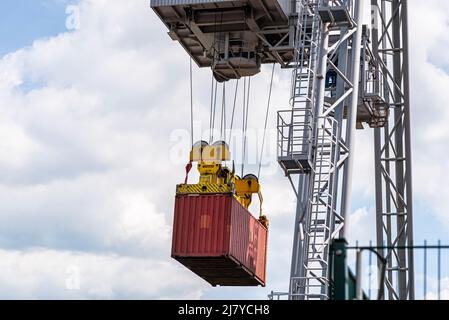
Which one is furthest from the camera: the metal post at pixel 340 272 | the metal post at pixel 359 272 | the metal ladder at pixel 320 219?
the metal ladder at pixel 320 219

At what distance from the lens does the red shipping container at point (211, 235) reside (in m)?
37.2

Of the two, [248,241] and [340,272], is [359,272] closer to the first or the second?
[340,272]

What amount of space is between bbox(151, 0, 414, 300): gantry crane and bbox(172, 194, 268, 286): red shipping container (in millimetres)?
2794

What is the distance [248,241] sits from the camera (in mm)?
39375

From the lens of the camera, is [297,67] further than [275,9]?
No

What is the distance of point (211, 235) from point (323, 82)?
23.7 feet

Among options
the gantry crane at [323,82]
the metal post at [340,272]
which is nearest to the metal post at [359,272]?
the metal post at [340,272]

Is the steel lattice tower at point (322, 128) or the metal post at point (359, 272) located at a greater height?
the steel lattice tower at point (322, 128)

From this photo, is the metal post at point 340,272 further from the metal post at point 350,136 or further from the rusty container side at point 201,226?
the rusty container side at point 201,226

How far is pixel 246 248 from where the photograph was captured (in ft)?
128

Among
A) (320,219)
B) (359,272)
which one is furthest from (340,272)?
(320,219)

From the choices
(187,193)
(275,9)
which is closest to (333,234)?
(187,193)

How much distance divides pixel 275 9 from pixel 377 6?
4976 mm

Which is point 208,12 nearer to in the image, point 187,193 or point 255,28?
point 255,28
